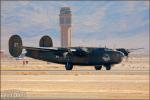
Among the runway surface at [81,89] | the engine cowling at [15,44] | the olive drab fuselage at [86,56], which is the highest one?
the engine cowling at [15,44]

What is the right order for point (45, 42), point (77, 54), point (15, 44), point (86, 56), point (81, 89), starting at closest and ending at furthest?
point (81, 89) < point (86, 56) < point (77, 54) < point (15, 44) < point (45, 42)

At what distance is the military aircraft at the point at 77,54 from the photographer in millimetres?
73688

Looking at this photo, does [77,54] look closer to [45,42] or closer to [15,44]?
[15,44]

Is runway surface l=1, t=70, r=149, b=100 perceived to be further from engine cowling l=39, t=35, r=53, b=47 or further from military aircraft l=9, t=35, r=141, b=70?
engine cowling l=39, t=35, r=53, b=47

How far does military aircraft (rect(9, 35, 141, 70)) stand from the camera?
73688 mm

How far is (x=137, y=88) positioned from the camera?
41.7 meters

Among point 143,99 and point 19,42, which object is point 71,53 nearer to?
point 19,42

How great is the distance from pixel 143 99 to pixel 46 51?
42.6 m

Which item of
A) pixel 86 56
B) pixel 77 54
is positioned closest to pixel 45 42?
pixel 77 54

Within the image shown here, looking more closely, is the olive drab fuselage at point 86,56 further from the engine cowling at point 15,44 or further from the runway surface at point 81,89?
the runway surface at point 81,89

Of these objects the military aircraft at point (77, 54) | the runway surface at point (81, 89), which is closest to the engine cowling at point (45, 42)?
the military aircraft at point (77, 54)

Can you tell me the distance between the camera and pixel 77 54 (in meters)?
75.3

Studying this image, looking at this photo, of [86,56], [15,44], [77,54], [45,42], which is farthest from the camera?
[45,42]

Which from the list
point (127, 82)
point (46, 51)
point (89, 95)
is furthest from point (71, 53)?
point (89, 95)
